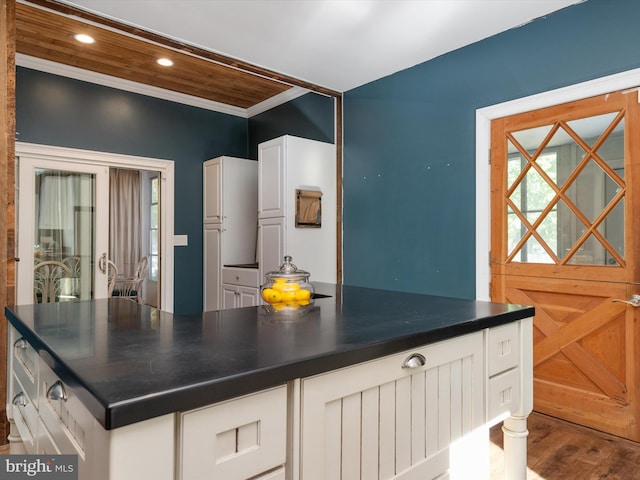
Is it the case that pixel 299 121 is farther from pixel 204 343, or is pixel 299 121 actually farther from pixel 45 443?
pixel 45 443

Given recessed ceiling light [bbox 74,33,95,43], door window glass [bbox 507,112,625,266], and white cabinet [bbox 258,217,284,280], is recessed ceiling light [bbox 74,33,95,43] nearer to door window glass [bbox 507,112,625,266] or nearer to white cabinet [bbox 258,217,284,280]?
white cabinet [bbox 258,217,284,280]

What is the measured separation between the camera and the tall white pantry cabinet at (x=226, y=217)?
4.74m

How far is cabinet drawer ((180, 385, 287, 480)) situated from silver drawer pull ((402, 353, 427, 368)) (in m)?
0.38

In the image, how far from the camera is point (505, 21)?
2.90 meters

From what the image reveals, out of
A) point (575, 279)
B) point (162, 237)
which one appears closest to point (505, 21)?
point (575, 279)

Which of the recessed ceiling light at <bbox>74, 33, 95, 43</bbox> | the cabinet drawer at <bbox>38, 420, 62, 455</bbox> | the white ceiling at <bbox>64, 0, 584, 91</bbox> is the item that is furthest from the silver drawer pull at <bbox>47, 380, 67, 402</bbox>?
the recessed ceiling light at <bbox>74, 33, 95, 43</bbox>

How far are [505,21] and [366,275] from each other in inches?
90.2

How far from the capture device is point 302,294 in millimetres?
1681

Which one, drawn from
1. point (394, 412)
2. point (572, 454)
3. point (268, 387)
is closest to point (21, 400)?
point (268, 387)

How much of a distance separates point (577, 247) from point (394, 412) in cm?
217

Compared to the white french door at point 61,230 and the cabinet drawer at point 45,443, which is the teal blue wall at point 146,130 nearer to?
the white french door at point 61,230

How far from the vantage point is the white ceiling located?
2744 millimetres

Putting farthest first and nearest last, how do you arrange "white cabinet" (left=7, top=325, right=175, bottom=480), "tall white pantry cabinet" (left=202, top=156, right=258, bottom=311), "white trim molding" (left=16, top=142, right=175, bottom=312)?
"tall white pantry cabinet" (left=202, top=156, right=258, bottom=311)
"white trim molding" (left=16, top=142, right=175, bottom=312)
"white cabinet" (left=7, top=325, right=175, bottom=480)

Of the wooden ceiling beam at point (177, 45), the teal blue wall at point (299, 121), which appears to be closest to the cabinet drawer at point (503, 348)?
the wooden ceiling beam at point (177, 45)
